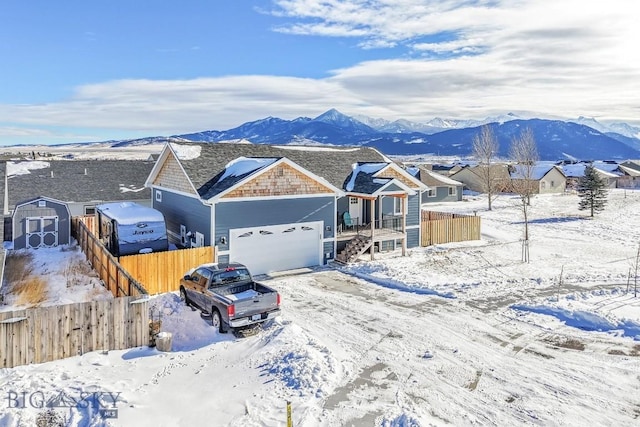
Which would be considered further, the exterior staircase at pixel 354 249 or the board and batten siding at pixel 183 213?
the exterior staircase at pixel 354 249

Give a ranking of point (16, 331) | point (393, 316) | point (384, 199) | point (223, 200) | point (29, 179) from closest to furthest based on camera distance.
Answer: point (16, 331)
point (393, 316)
point (223, 200)
point (384, 199)
point (29, 179)

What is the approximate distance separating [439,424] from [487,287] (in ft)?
36.8

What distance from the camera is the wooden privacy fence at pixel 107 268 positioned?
13.9 metres

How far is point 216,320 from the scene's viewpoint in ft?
45.6

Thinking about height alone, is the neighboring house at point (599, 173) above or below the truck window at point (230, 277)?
above

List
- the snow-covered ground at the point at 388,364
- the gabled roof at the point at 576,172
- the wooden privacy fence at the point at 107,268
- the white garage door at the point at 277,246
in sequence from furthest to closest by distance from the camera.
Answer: the gabled roof at the point at 576,172
the white garage door at the point at 277,246
the wooden privacy fence at the point at 107,268
the snow-covered ground at the point at 388,364

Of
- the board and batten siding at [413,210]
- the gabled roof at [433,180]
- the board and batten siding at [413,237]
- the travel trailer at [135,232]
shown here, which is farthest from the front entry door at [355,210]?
the gabled roof at [433,180]

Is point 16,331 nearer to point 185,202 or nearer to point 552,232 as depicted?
point 185,202

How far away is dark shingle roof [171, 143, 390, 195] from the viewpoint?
22703mm

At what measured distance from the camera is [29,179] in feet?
112

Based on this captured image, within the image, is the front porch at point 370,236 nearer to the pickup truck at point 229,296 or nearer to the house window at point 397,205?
the house window at point 397,205

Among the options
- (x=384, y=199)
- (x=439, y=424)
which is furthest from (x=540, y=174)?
(x=439, y=424)

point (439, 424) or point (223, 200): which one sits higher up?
point (223, 200)

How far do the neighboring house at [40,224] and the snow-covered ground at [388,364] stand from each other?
540 inches
